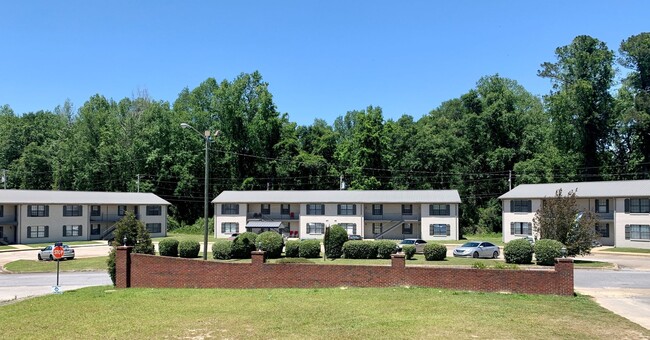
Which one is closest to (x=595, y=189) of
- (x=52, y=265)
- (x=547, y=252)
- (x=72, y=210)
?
(x=547, y=252)

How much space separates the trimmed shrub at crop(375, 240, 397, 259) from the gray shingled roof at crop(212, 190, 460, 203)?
92.4ft

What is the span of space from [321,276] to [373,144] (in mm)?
60021

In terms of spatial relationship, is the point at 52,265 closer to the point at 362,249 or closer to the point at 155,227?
the point at 362,249

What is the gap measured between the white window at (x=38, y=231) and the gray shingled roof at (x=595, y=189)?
54093mm

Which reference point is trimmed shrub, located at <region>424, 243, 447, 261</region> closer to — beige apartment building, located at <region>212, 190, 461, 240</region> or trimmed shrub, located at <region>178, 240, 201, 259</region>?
trimmed shrub, located at <region>178, 240, 201, 259</region>

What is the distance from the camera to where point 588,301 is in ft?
62.2

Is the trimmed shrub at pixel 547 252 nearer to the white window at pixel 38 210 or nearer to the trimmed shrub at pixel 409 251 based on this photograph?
the trimmed shrub at pixel 409 251

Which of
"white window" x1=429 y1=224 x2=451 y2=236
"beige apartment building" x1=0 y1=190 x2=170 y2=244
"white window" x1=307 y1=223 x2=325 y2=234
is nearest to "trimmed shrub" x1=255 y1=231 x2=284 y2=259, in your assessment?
"white window" x1=307 y1=223 x2=325 y2=234

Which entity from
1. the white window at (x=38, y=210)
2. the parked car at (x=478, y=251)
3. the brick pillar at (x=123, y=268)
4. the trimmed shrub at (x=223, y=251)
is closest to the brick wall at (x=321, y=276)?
the brick pillar at (x=123, y=268)

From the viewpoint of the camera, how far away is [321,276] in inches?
881

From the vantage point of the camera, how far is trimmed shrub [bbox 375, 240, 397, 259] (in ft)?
117

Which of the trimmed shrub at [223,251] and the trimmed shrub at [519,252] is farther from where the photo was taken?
the trimmed shrub at [223,251]

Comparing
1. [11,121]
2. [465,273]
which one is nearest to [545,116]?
[465,273]

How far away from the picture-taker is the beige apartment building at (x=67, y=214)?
61062 mm
